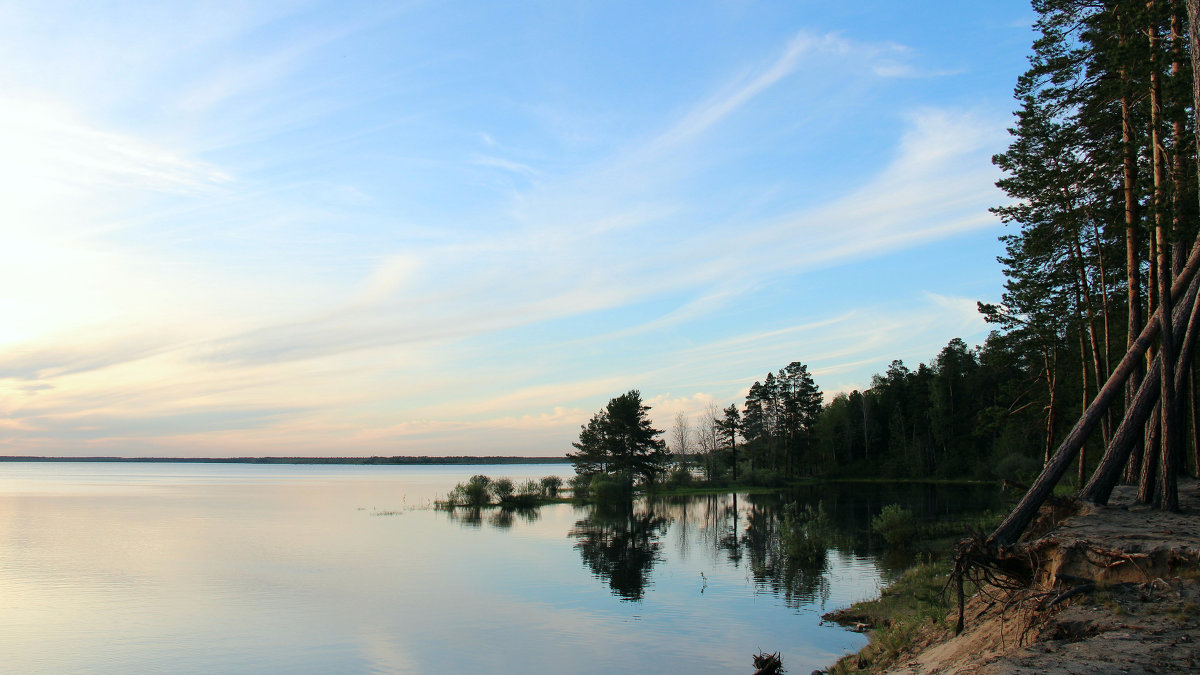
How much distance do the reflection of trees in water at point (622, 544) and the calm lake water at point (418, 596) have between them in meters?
0.21

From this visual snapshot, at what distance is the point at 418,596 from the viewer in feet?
85.1

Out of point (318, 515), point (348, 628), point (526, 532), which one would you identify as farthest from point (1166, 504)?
point (318, 515)

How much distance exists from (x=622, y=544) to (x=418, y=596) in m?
15.6

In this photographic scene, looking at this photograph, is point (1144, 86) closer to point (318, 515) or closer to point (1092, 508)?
point (1092, 508)

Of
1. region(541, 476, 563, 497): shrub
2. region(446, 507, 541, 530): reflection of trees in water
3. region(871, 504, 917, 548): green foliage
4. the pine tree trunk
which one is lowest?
region(446, 507, 541, 530): reflection of trees in water

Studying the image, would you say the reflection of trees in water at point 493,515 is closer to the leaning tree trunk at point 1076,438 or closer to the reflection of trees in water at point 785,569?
the reflection of trees in water at point 785,569

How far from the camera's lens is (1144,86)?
16516 millimetres

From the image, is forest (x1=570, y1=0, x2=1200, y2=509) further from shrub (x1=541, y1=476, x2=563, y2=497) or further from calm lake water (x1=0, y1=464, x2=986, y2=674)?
shrub (x1=541, y1=476, x2=563, y2=497)

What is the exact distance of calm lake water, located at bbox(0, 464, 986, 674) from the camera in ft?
59.5

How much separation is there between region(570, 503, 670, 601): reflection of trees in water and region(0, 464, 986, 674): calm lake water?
205 millimetres

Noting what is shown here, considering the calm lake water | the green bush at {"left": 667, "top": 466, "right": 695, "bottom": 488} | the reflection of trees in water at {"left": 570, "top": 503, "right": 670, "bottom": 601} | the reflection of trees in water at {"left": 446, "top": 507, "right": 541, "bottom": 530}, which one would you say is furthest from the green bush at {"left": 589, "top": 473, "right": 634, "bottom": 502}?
the calm lake water

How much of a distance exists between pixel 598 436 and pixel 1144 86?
6296 centimetres

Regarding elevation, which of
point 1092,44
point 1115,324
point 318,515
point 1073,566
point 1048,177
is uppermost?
point 1092,44

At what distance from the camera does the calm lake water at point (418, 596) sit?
1814 centimetres
